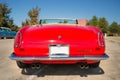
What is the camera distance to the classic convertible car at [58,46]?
5174 mm

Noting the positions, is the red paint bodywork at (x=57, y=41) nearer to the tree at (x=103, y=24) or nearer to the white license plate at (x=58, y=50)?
the white license plate at (x=58, y=50)

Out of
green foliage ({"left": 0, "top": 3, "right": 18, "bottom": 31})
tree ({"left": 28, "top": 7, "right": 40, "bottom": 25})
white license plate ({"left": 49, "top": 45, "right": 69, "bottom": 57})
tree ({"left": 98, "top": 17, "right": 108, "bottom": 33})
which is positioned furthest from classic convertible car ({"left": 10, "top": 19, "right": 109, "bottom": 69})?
tree ({"left": 98, "top": 17, "right": 108, "bottom": 33})

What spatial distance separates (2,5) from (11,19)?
371 centimetres

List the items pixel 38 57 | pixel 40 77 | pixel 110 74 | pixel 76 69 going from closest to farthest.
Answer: pixel 38 57 → pixel 40 77 → pixel 110 74 → pixel 76 69

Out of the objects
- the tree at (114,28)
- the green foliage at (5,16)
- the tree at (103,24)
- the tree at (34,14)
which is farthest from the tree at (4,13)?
the tree at (114,28)

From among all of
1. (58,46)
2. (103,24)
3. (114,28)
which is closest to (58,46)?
(58,46)

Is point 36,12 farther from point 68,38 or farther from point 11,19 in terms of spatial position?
point 68,38

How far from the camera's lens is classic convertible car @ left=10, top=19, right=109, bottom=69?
204 inches

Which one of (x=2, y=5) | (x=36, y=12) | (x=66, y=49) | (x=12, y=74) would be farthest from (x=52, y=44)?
(x=36, y=12)

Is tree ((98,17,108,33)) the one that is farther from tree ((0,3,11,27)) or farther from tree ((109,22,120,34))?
tree ((0,3,11,27))

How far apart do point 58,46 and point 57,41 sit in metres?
0.11

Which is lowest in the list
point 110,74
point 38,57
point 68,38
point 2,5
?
point 110,74

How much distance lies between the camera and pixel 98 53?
5344mm

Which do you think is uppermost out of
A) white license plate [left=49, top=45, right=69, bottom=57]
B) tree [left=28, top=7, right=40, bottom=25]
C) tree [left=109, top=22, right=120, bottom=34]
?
tree [left=28, top=7, right=40, bottom=25]
